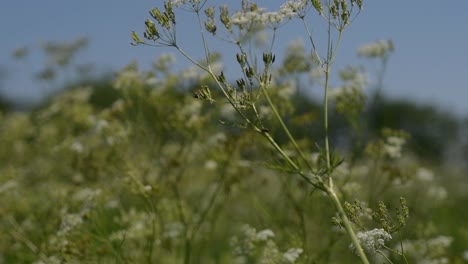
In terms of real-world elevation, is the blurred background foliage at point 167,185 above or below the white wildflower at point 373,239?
above

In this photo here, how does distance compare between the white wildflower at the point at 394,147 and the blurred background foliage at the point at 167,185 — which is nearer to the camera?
the blurred background foliage at the point at 167,185

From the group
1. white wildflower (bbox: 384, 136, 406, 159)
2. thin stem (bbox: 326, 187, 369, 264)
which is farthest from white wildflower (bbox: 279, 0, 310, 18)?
white wildflower (bbox: 384, 136, 406, 159)

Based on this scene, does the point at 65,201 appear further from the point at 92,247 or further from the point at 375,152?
the point at 375,152

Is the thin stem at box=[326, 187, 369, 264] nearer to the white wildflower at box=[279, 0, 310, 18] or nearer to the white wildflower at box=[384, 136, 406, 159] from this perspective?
the white wildflower at box=[279, 0, 310, 18]

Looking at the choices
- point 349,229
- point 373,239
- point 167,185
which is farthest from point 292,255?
point 167,185

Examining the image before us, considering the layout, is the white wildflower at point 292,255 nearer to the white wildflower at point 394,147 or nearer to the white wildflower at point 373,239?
the white wildflower at point 373,239

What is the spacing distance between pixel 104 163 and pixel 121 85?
84 centimetres

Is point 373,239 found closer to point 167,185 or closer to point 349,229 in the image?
point 349,229

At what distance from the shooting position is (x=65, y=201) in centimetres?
580

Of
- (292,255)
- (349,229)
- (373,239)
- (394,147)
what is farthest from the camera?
(394,147)

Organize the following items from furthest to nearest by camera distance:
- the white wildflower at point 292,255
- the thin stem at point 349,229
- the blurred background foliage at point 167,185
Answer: the blurred background foliage at point 167,185 < the white wildflower at point 292,255 < the thin stem at point 349,229

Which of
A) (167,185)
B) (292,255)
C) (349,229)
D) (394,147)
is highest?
(394,147)

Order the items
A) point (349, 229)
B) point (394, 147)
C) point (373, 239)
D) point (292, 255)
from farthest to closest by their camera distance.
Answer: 1. point (394, 147)
2. point (292, 255)
3. point (373, 239)
4. point (349, 229)

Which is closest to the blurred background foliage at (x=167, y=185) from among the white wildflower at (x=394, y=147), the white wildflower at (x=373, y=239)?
the white wildflower at (x=394, y=147)
